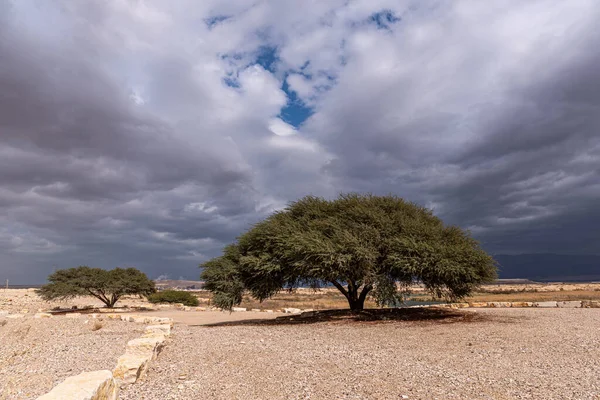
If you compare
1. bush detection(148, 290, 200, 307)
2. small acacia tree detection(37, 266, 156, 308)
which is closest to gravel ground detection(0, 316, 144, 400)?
small acacia tree detection(37, 266, 156, 308)

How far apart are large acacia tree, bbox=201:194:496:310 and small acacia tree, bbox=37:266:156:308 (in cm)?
2285

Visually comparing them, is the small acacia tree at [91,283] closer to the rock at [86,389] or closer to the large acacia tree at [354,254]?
the large acacia tree at [354,254]

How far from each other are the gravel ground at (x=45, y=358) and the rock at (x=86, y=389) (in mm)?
3365

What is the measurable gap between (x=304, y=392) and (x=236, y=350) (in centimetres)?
522

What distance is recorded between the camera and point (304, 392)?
8.07 meters

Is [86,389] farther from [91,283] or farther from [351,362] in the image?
[91,283]

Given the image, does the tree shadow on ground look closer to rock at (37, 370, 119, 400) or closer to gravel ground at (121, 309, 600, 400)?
gravel ground at (121, 309, 600, 400)

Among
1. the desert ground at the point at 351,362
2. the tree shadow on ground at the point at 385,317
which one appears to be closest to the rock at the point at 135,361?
the desert ground at the point at 351,362

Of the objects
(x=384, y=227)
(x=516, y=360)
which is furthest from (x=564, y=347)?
(x=384, y=227)

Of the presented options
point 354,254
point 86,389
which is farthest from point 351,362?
point 354,254

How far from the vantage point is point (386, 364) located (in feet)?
34.2

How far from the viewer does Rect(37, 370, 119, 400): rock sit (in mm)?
5245

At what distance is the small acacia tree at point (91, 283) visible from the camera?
41.0m

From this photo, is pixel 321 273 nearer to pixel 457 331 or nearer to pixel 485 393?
pixel 457 331
